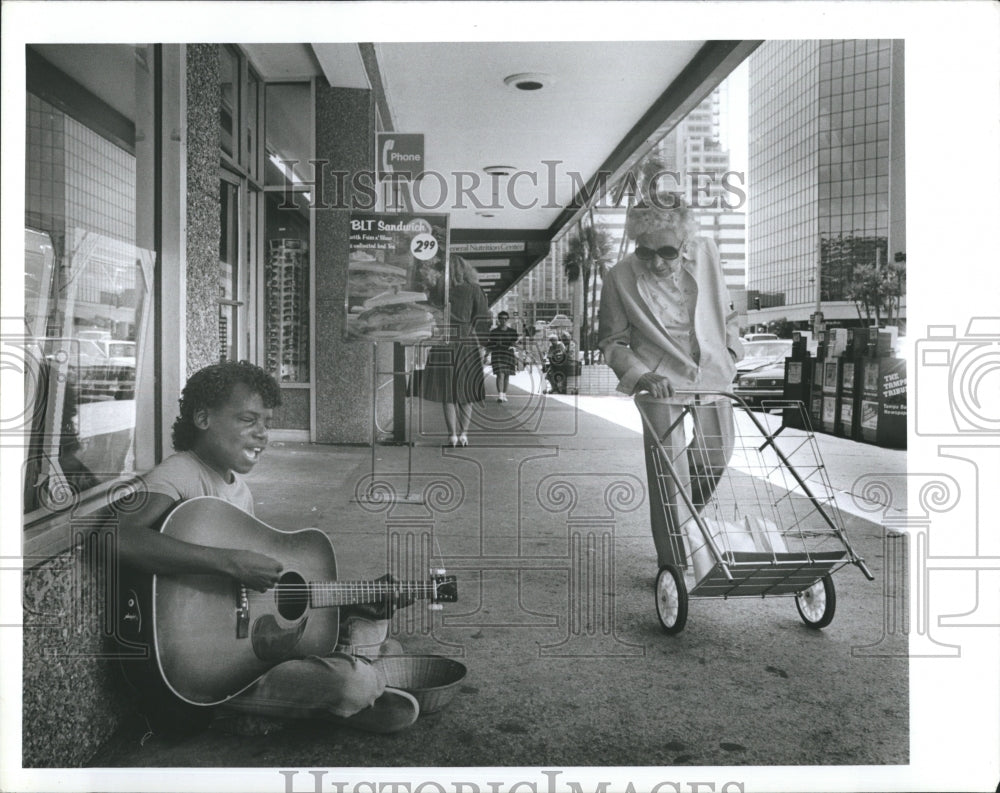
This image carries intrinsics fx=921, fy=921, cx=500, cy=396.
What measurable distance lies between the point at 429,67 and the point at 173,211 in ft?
7.11

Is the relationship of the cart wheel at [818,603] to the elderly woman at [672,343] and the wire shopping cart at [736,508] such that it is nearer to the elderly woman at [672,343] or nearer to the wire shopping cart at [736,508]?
the wire shopping cart at [736,508]

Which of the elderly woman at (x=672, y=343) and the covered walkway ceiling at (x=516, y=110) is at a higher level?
the covered walkway ceiling at (x=516, y=110)

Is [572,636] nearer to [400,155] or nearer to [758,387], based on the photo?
[758,387]

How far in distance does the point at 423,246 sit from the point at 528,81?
2.02 metres

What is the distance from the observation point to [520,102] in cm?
566

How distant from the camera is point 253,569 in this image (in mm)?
Result: 2484

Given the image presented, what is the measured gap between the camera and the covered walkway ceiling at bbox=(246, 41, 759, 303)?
10.4 ft

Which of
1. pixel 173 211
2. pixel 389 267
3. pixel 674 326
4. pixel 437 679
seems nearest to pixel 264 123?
pixel 389 267

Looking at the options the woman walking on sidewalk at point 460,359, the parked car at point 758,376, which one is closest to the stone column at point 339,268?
the woman walking on sidewalk at point 460,359

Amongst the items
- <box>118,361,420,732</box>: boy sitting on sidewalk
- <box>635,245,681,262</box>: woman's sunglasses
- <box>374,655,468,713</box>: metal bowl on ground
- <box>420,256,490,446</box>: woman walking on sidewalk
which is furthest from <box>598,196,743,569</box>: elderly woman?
<box>118,361,420,732</box>: boy sitting on sidewalk

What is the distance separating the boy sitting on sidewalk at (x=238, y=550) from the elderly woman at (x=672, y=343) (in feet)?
3.84

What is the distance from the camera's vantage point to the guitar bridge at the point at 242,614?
2.48 metres

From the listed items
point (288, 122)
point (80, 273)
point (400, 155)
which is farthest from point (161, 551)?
point (288, 122)

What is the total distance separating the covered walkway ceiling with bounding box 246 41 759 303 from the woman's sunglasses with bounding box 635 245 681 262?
262 mm
